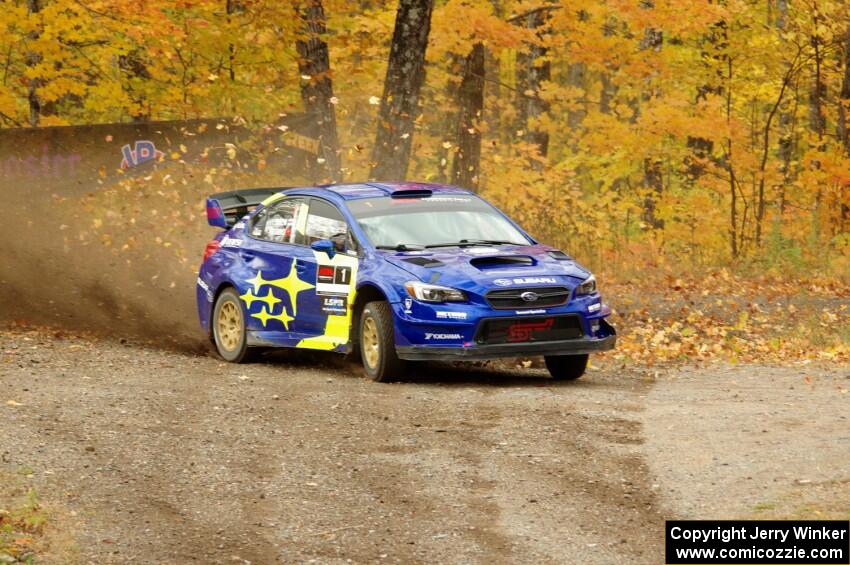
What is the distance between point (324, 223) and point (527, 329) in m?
2.66

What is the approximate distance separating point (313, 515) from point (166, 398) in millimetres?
4032

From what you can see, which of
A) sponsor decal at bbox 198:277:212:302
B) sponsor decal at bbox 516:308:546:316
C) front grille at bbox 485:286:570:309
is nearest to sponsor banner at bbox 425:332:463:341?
front grille at bbox 485:286:570:309

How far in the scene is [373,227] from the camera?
42.4 ft

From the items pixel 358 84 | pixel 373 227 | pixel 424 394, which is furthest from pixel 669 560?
pixel 358 84

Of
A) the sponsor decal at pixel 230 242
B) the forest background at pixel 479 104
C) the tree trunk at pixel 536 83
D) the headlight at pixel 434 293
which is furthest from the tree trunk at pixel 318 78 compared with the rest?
the headlight at pixel 434 293

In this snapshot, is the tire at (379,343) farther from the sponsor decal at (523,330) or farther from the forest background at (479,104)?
the forest background at (479,104)

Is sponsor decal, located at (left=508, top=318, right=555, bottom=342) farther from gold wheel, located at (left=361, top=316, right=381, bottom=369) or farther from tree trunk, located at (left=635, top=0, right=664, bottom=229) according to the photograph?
tree trunk, located at (left=635, top=0, right=664, bottom=229)

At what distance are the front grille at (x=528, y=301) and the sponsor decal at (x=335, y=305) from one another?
1652mm

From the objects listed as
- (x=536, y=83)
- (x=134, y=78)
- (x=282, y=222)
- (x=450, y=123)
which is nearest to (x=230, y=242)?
(x=282, y=222)

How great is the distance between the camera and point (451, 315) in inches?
459

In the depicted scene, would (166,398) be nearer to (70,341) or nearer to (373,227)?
(373,227)

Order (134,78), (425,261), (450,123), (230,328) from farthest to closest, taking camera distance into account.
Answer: (450,123), (134,78), (230,328), (425,261)

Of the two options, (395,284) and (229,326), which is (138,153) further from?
(395,284)

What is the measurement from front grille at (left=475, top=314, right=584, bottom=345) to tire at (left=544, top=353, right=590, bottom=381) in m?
0.64
